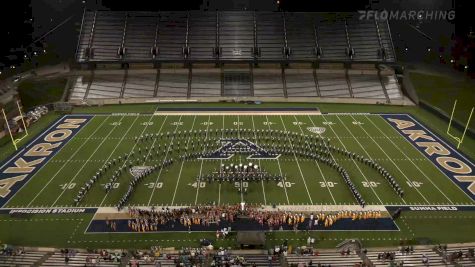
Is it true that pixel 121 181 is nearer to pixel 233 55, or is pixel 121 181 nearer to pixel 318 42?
pixel 233 55

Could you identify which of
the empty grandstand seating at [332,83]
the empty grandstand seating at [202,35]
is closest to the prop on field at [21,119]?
the empty grandstand seating at [202,35]

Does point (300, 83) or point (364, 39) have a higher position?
point (364, 39)

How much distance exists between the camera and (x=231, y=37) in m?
52.7

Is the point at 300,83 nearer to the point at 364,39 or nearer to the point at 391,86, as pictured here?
the point at 391,86

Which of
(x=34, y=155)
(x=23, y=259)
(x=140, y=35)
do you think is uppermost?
(x=140, y=35)

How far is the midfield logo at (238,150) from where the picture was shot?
92.3ft

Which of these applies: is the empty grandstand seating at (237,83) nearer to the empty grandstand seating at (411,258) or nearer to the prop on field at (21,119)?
the prop on field at (21,119)

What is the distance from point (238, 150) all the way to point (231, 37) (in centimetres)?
2687

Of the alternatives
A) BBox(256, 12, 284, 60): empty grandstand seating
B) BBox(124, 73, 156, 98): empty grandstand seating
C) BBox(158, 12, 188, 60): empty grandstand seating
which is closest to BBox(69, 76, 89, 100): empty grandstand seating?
BBox(124, 73, 156, 98): empty grandstand seating

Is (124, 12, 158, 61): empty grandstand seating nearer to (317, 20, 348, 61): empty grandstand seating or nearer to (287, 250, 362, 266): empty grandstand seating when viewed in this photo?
(317, 20, 348, 61): empty grandstand seating

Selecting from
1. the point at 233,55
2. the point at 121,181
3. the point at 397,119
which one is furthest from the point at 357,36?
the point at 121,181

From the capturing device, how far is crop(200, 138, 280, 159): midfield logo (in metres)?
28.1

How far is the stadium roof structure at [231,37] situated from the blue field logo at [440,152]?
1589 centimetres

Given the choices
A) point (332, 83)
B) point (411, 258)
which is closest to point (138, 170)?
point (411, 258)
